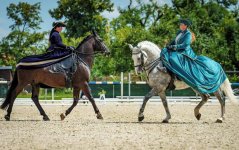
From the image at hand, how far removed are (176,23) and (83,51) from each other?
1509 inches

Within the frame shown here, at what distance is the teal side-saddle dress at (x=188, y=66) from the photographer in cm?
1152

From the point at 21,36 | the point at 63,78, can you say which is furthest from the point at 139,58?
the point at 21,36

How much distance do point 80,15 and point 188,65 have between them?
4144 cm

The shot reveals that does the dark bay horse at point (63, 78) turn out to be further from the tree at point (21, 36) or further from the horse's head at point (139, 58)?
the tree at point (21, 36)

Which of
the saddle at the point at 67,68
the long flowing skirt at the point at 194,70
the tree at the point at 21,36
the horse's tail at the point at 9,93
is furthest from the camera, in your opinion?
the tree at the point at 21,36

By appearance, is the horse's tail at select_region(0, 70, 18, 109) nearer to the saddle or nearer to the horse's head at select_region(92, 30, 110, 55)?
the saddle

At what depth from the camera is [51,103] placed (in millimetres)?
23375

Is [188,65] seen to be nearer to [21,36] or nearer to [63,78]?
[63,78]

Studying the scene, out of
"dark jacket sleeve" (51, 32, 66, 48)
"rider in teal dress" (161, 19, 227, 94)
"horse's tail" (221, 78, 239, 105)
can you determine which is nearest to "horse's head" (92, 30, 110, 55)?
"dark jacket sleeve" (51, 32, 66, 48)

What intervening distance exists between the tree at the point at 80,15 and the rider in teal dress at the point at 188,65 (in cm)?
3942

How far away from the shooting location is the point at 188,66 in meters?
11.6

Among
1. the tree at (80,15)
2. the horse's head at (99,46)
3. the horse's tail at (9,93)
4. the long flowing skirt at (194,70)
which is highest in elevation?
the tree at (80,15)

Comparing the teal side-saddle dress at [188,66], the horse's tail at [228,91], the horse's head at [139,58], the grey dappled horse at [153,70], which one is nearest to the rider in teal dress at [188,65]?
the teal side-saddle dress at [188,66]

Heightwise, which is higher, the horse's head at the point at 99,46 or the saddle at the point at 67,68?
the horse's head at the point at 99,46
